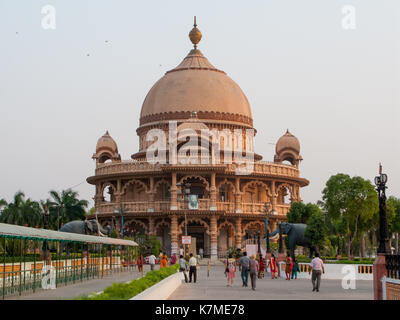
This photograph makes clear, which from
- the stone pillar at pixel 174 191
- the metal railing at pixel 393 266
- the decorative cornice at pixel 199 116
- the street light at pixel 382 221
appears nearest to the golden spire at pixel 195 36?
the decorative cornice at pixel 199 116

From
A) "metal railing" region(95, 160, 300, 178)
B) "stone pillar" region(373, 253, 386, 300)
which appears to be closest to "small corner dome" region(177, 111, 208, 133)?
"metal railing" region(95, 160, 300, 178)

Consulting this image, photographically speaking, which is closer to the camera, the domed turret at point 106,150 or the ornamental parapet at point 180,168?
the ornamental parapet at point 180,168

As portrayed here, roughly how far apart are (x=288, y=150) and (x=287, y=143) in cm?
90

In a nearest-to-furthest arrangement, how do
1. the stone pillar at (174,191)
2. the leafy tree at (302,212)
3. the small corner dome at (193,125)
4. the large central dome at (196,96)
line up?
the leafy tree at (302,212)
the stone pillar at (174,191)
the small corner dome at (193,125)
the large central dome at (196,96)

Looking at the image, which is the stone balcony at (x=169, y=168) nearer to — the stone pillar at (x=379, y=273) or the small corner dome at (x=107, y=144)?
the small corner dome at (x=107, y=144)

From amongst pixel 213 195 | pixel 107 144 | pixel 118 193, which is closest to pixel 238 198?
pixel 213 195

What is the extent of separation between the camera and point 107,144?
3189 inches

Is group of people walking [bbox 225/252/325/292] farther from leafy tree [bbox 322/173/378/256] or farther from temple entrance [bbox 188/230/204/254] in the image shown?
temple entrance [bbox 188/230/204/254]

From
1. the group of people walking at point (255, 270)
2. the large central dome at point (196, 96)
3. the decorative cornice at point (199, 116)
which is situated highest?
the large central dome at point (196, 96)

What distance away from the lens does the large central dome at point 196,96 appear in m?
78.3

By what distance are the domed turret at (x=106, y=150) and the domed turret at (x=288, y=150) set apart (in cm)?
2008

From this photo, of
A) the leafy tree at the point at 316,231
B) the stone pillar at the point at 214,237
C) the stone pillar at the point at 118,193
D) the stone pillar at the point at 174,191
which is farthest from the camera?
the stone pillar at the point at 118,193

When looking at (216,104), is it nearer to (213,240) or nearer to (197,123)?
(197,123)
